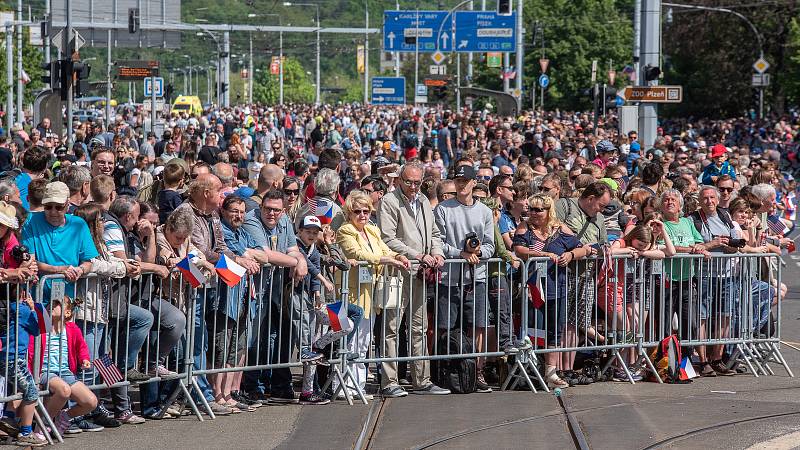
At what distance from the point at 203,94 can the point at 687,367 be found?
16483 centimetres

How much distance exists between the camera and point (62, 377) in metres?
8.88

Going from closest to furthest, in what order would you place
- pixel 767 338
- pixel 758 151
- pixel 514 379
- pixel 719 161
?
pixel 514 379
pixel 767 338
pixel 719 161
pixel 758 151

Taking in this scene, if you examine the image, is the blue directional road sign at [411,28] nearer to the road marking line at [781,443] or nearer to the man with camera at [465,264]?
the man with camera at [465,264]

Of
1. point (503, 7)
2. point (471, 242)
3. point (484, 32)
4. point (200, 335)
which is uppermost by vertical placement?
point (484, 32)

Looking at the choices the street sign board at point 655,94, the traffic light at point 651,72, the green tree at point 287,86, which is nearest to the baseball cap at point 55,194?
the street sign board at point 655,94

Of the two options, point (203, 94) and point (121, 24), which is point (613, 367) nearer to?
point (121, 24)

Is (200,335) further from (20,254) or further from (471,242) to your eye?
(471,242)

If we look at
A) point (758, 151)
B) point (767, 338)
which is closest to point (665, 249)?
point (767, 338)

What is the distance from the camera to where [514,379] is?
1141 centimetres

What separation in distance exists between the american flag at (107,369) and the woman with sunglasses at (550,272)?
3590 mm

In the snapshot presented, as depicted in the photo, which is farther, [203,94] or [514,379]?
[203,94]

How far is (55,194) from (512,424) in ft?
11.1

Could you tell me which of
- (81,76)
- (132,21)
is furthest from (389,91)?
(81,76)

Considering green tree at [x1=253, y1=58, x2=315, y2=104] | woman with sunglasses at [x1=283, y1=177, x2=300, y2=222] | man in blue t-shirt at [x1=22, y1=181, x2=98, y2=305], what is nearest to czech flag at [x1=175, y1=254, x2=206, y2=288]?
man in blue t-shirt at [x1=22, y1=181, x2=98, y2=305]
